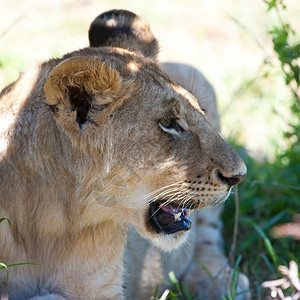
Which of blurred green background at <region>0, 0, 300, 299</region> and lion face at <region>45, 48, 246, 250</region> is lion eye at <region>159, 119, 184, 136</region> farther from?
blurred green background at <region>0, 0, 300, 299</region>

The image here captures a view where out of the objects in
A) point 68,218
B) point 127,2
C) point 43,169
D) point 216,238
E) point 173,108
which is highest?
point 173,108

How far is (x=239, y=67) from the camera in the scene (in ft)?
20.9

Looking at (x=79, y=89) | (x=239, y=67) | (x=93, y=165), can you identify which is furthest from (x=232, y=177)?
(x=239, y=67)

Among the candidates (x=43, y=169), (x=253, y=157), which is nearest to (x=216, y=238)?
(x=253, y=157)

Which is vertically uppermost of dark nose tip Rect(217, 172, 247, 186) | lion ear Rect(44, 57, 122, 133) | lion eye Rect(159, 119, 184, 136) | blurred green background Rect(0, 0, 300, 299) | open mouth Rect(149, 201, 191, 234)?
lion ear Rect(44, 57, 122, 133)

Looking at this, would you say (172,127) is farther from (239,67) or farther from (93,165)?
(239,67)

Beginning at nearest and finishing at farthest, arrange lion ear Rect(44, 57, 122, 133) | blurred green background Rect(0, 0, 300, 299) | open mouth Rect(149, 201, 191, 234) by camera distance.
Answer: lion ear Rect(44, 57, 122, 133) → open mouth Rect(149, 201, 191, 234) → blurred green background Rect(0, 0, 300, 299)

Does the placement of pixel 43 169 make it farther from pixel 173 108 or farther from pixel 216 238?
pixel 216 238

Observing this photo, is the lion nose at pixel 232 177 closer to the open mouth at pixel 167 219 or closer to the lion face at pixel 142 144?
the lion face at pixel 142 144

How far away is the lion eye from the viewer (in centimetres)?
239

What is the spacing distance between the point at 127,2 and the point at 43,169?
5.52 meters

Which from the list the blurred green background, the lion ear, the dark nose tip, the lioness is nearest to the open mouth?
the lioness

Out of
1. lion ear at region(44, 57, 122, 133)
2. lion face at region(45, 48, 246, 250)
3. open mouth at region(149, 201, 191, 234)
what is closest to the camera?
lion ear at region(44, 57, 122, 133)

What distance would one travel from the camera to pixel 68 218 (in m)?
2.46
